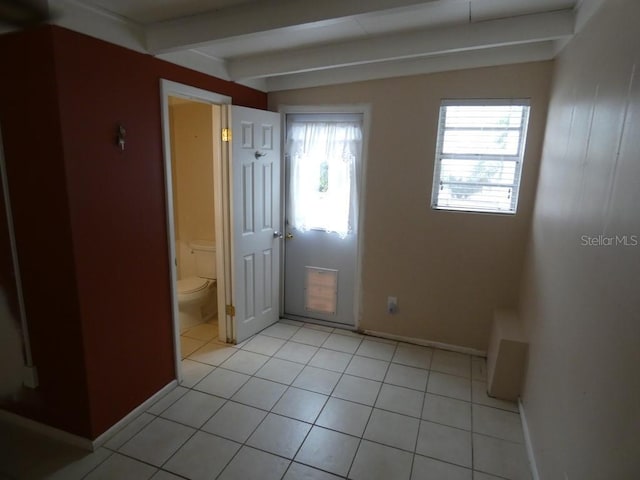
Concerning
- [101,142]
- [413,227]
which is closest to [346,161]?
[413,227]

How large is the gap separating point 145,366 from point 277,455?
0.98 meters

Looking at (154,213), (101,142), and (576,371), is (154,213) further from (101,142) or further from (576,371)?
(576,371)

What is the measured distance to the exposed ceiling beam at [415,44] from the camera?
→ 6.82 feet

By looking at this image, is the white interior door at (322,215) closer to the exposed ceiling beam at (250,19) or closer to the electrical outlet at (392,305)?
the electrical outlet at (392,305)

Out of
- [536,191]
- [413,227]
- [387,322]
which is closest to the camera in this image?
[536,191]

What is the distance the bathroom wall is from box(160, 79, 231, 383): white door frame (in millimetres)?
784

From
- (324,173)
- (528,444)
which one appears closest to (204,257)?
(324,173)

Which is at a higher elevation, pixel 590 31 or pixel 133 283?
pixel 590 31

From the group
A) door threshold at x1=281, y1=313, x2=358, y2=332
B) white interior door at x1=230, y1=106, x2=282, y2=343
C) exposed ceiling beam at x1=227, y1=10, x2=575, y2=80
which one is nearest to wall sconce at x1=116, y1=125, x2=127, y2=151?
white interior door at x1=230, y1=106, x2=282, y2=343

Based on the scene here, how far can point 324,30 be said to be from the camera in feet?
7.29

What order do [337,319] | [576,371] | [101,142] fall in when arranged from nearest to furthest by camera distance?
[576,371]
[101,142]
[337,319]

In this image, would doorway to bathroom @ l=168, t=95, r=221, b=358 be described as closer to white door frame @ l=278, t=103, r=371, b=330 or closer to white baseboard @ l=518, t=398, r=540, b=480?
white door frame @ l=278, t=103, r=371, b=330

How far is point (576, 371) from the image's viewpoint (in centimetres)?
146

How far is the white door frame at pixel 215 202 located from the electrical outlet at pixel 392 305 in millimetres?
1381
